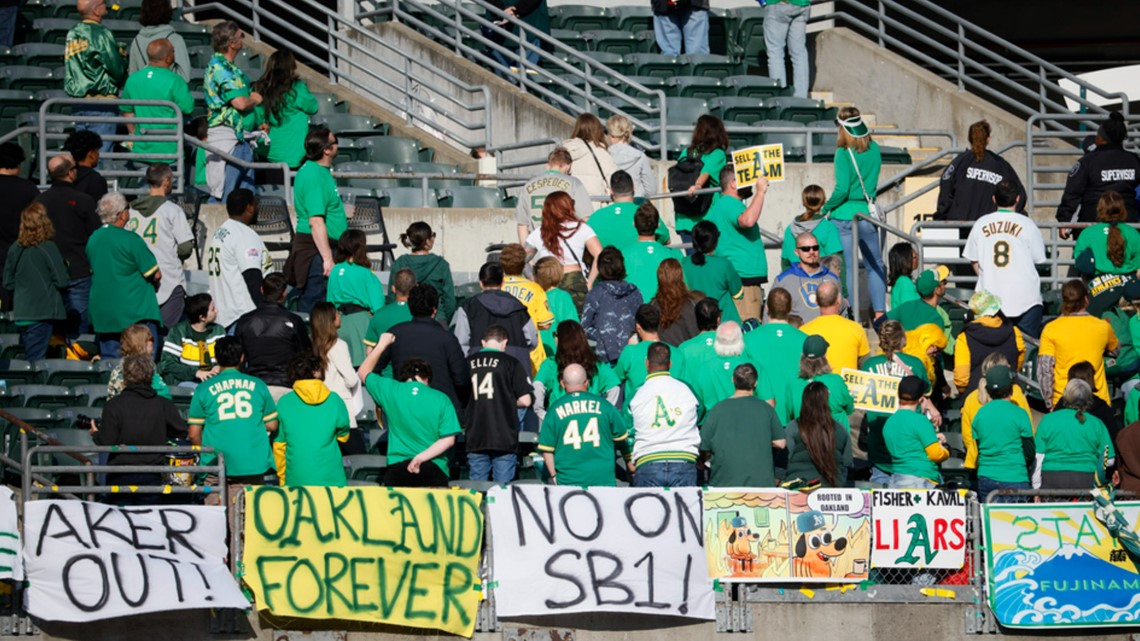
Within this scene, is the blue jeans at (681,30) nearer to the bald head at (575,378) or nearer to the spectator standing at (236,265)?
the spectator standing at (236,265)

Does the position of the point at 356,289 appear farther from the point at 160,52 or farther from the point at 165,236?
the point at 160,52

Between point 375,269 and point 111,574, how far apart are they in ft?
18.7

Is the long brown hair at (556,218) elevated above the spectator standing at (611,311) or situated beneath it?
elevated above

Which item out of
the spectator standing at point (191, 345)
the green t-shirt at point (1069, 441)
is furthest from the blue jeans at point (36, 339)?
the green t-shirt at point (1069, 441)

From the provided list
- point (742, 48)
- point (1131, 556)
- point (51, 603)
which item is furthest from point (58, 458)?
point (742, 48)

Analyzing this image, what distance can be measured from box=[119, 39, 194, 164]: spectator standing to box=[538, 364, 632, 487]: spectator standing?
603cm

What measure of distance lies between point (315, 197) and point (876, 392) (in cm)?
488

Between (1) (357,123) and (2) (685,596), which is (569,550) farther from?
(1) (357,123)

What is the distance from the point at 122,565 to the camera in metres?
13.9

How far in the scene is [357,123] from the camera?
71.9 feet

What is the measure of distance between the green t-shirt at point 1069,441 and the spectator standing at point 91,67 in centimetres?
912

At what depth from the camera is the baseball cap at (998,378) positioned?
1489 cm

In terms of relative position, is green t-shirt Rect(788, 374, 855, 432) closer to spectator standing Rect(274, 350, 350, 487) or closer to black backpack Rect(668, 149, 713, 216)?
spectator standing Rect(274, 350, 350, 487)

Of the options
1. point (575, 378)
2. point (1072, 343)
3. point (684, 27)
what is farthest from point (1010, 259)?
point (684, 27)
